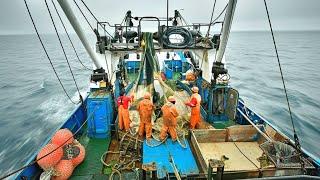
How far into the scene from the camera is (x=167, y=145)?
6.69 meters

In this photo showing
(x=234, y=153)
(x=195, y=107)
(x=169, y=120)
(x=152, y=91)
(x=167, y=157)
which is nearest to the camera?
(x=167, y=157)

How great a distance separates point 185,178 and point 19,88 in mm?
23191

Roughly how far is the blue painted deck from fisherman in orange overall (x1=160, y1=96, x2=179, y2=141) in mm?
217

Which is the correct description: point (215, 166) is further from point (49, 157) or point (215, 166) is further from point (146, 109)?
point (49, 157)

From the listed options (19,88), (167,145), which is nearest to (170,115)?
(167,145)

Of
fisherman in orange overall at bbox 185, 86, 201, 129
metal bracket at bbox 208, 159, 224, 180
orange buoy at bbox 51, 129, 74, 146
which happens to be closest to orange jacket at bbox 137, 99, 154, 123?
fisherman in orange overall at bbox 185, 86, 201, 129

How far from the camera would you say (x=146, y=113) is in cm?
689

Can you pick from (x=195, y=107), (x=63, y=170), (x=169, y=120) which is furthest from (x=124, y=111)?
(x=63, y=170)

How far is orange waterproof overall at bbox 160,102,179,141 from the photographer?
261 inches

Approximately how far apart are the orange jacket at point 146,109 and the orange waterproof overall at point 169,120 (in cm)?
37

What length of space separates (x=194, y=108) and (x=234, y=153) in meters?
1.72

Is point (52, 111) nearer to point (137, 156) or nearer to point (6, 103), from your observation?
point (6, 103)

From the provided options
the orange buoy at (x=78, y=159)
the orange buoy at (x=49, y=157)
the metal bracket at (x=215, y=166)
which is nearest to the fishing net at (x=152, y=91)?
the orange buoy at (x=78, y=159)

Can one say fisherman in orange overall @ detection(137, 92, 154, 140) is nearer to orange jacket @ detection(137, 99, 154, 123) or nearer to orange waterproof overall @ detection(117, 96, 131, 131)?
orange jacket @ detection(137, 99, 154, 123)
